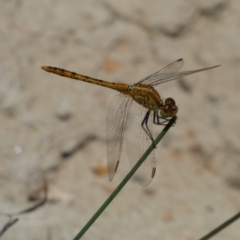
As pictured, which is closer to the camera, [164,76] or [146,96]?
[146,96]

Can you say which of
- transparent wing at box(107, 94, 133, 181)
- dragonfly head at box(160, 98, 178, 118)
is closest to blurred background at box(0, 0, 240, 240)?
transparent wing at box(107, 94, 133, 181)

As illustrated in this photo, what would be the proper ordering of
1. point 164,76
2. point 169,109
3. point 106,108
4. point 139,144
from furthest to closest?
point 106,108 < point 164,76 < point 139,144 < point 169,109

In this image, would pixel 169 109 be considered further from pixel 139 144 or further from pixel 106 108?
pixel 106 108

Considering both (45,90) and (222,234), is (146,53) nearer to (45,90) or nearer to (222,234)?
(45,90)

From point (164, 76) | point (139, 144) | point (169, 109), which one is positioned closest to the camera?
point (169, 109)

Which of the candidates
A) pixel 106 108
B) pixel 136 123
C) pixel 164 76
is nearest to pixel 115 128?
pixel 136 123

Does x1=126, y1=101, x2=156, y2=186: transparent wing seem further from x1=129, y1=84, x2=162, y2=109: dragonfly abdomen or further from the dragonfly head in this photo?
the dragonfly head

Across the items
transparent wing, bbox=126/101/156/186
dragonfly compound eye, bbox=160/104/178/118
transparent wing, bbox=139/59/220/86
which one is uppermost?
transparent wing, bbox=139/59/220/86

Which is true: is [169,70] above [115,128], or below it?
above
